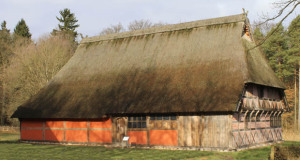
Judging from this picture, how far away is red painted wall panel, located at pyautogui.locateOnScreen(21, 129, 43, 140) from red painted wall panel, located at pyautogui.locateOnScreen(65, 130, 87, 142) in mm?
2560

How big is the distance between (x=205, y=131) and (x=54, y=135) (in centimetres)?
1115

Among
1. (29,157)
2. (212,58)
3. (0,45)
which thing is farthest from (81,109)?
(0,45)

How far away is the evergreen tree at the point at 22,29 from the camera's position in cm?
6078

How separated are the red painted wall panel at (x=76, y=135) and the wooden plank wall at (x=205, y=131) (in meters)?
6.94

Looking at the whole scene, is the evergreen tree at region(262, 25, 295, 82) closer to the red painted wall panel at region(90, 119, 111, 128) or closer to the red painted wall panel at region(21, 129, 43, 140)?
the red painted wall panel at region(90, 119, 111, 128)

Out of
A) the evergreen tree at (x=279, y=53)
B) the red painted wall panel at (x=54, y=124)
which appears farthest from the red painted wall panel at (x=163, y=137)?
the evergreen tree at (x=279, y=53)

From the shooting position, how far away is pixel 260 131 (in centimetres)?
2270

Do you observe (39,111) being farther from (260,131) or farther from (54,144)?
(260,131)

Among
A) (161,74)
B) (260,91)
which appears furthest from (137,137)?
(260,91)

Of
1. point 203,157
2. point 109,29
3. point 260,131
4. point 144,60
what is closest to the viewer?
point 203,157

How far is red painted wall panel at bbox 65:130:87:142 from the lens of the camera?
79.3 feet

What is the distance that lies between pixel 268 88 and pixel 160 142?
8242 millimetres

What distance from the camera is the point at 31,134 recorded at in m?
26.6

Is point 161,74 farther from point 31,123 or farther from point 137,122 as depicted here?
point 31,123
